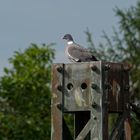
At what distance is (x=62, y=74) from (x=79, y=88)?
349 millimetres

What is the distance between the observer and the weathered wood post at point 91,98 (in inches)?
458

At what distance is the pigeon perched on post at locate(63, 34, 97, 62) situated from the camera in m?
14.3

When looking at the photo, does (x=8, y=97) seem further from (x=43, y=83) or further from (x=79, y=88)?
(x=79, y=88)

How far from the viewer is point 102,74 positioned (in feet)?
38.5

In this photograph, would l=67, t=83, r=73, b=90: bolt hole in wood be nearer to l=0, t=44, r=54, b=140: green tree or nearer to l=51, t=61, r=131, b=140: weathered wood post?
l=51, t=61, r=131, b=140: weathered wood post

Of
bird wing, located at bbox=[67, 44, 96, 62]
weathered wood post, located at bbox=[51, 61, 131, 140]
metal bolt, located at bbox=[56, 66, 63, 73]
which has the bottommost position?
weathered wood post, located at bbox=[51, 61, 131, 140]

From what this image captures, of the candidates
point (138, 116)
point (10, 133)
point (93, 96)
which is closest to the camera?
point (93, 96)

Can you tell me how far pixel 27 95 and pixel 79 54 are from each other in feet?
54.3

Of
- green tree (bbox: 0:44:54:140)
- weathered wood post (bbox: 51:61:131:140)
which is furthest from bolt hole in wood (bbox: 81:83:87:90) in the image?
green tree (bbox: 0:44:54:140)

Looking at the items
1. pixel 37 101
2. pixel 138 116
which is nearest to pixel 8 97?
pixel 37 101

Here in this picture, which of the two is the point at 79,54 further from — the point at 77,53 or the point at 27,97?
the point at 27,97

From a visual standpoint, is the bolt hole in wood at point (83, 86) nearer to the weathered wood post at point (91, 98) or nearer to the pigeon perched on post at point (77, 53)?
the weathered wood post at point (91, 98)

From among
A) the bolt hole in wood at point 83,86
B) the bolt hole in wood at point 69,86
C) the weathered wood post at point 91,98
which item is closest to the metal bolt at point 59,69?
the weathered wood post at point 91,98

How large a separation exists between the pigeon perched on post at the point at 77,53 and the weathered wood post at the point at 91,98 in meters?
2.01
